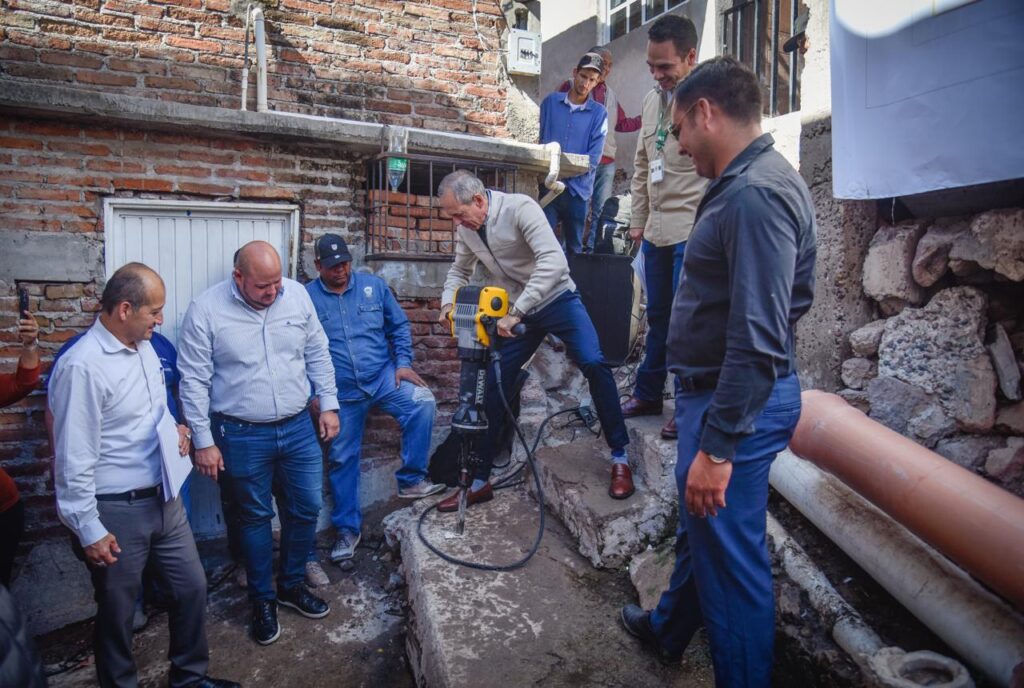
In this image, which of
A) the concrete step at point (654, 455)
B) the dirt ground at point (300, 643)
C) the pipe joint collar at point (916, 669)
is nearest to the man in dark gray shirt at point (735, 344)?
the pipe joint collar at point (916, 669)

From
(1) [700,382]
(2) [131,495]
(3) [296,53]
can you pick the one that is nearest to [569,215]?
(3) [296,53]

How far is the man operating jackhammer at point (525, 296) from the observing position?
3855 mm

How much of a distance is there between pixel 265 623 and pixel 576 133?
15.7 ft

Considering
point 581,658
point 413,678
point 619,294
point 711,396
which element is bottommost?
point 413,678

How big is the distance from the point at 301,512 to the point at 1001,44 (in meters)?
4.04

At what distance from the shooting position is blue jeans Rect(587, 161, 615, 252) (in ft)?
23.4

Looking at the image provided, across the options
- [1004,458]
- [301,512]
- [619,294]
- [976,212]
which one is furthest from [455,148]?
[1004,458]

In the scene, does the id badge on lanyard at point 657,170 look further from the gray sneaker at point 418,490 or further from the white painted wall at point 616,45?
the white painted wall at point 616,45

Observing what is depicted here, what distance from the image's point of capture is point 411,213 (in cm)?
526

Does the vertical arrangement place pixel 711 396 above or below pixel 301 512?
above

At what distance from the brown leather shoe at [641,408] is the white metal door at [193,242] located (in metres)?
2.56

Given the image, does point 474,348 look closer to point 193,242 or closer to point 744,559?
point 744,559

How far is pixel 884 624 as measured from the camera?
2.60m

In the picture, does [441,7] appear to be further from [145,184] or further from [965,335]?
[965,335]
